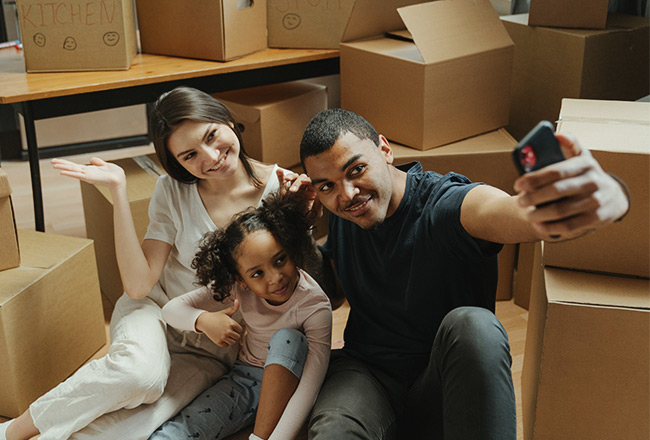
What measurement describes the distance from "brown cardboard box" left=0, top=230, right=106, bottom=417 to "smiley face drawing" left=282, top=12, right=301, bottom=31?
3.31 ft

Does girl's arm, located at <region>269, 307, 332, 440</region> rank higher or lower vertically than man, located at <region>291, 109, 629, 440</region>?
lower

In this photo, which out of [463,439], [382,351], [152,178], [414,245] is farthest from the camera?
[152,178]

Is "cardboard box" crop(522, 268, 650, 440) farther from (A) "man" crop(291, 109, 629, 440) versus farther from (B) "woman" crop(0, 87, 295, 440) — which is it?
(B) "woman" crop(0, 87, 295, 440)

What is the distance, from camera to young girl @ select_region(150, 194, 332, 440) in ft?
4.96

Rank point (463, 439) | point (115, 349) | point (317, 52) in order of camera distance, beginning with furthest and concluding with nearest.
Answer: point (317, 52) → point (115, 349) → point (463, 439)

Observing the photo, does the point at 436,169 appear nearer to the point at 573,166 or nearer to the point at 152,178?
the point at 152,178

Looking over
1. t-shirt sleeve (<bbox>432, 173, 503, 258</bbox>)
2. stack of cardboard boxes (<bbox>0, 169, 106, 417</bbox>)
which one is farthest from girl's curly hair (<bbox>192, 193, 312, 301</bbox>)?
stack of cardboard boxes (<bbox>0, 169, 106, 417</bbox>)

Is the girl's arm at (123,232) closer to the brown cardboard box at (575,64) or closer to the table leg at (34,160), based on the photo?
the table leg at (34,160)

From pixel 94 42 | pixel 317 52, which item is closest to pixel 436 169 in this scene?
pixel 317 52

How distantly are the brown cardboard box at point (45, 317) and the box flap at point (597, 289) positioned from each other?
4.01 feet

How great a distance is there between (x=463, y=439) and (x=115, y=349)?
817mm

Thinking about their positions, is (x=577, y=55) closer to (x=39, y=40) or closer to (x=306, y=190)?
(x=306, y=190)

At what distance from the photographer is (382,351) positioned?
1485 mm

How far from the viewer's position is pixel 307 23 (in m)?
2.42
